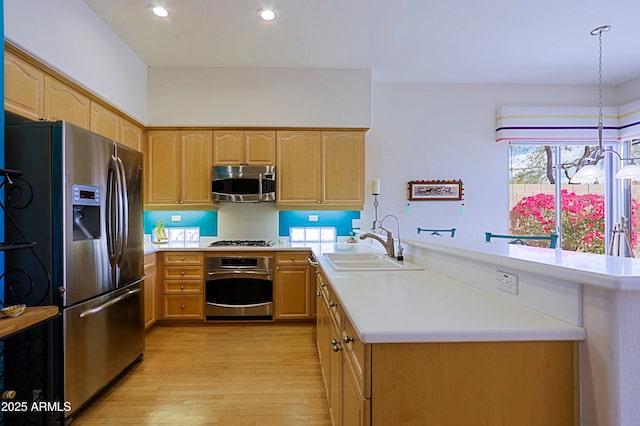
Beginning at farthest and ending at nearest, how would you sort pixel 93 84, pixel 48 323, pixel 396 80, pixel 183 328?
pixel 396 80 → pixel 183 328 → pixel 93 84 → pixel 48 323

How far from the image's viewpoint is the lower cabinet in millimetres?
929

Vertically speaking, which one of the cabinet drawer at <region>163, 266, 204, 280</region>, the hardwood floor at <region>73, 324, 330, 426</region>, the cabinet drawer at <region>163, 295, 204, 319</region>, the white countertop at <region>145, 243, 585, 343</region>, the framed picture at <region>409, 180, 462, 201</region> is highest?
the framed picture at <region>409, 180, 462, 201</region>

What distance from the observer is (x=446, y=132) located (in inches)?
170

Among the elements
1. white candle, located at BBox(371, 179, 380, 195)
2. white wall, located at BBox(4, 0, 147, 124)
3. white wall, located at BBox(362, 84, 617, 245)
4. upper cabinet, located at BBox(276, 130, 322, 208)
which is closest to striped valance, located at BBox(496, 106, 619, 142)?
white wall, located at BBox(362, 84, 617, 245)

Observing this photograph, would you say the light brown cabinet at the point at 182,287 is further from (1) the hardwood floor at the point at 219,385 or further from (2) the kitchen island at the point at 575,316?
(2) the kitchen island at the point at 575,316

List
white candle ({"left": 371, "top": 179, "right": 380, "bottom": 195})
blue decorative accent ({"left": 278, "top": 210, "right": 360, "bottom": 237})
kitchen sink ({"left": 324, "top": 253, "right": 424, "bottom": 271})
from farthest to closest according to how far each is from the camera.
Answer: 1. blue decorative accent ({"left": 278, "top": 210, "right": 360, "bottom": 237})
2. white candle ({"left": 371, "top": 179, "right": 380, "bottom": 195})
3. kitchen sink ({"left": 324, "top": 253, "right": 424, "bottom": 271})

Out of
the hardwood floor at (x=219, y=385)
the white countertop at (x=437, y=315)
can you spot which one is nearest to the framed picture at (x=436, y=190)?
the hardwood floor at (x=219, y=385)

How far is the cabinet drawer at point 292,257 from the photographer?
3562 mm

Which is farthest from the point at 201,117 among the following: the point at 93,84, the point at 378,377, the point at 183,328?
the point at 378,377

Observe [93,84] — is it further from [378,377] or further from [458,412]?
[458,412]

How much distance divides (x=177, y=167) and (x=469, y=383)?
3.66m

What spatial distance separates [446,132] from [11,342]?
14.8 feet

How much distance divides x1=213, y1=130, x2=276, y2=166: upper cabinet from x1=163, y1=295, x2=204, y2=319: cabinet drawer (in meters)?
1.53

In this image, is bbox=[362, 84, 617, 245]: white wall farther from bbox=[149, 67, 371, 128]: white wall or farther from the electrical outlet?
the electrical outlet
